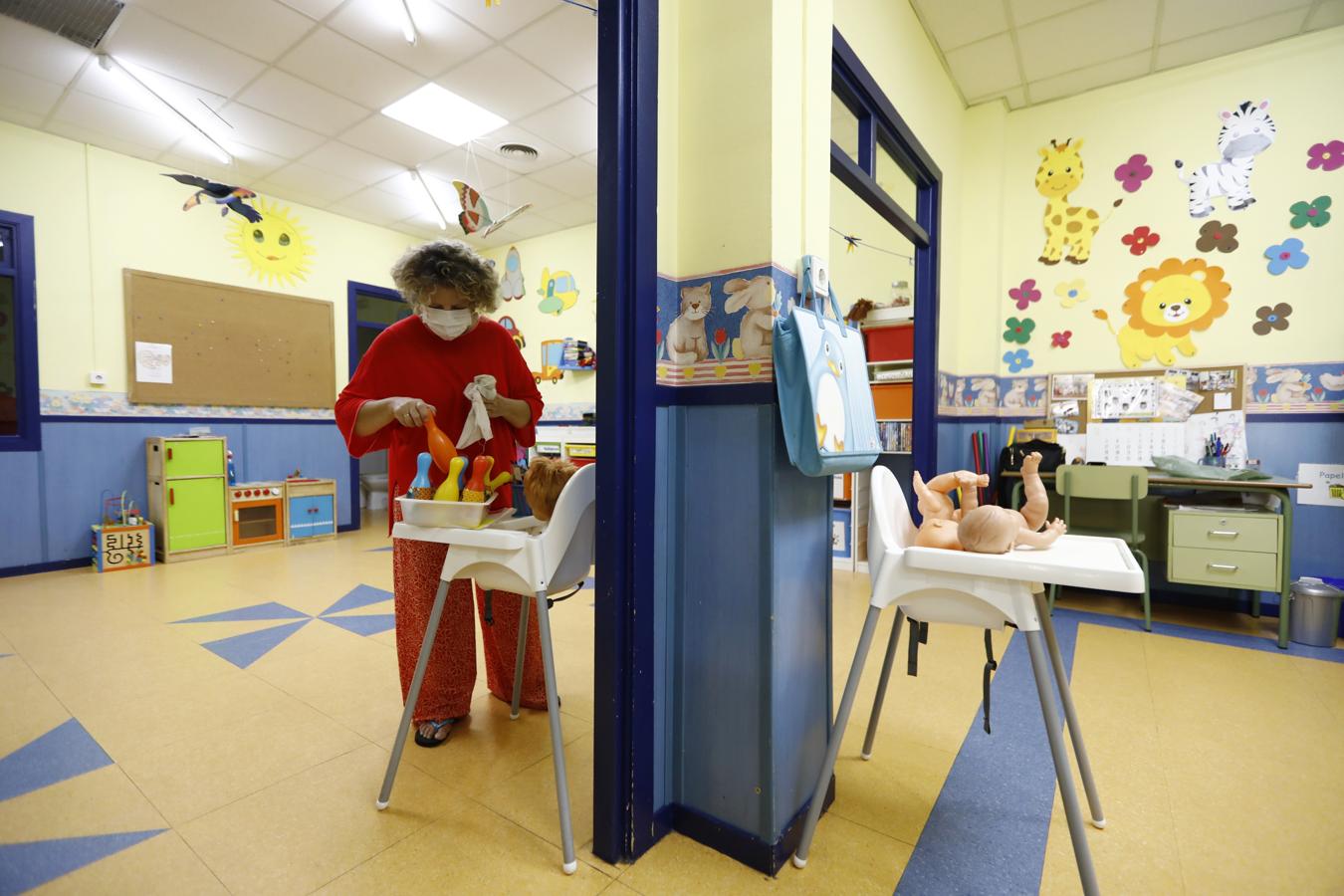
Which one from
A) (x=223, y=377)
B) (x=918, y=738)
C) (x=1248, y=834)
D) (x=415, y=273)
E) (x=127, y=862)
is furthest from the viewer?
(x=223, y=377)

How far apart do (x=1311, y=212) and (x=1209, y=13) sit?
112 cm

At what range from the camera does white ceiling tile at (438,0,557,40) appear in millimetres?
2906

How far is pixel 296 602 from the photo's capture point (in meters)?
3.32

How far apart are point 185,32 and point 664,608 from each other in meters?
3.82

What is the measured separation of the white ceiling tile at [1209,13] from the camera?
2.91m

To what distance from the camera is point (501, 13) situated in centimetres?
297

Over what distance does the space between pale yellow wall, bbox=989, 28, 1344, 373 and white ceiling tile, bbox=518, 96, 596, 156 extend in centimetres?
250

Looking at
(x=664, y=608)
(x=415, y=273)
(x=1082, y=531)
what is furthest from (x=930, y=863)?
(x=1082, y=531)

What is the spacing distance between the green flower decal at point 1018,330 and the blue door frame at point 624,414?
3355 millimetres

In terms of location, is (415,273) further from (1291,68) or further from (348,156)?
(1291,68)

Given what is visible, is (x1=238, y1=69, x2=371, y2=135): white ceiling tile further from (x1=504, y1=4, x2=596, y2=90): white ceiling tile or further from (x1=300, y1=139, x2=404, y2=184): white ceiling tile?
(x1=504, y1=4, x2=596, y2=90): white ceiling tile

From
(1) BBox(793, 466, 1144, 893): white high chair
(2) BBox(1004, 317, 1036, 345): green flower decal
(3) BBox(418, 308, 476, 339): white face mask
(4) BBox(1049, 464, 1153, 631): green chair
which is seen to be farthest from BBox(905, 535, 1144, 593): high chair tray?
(2) BBox(1004, 317, 1036, 345): green flower decal

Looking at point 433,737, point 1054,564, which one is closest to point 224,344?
point 433,737

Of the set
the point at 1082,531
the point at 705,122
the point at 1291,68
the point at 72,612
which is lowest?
the point at 72,612
